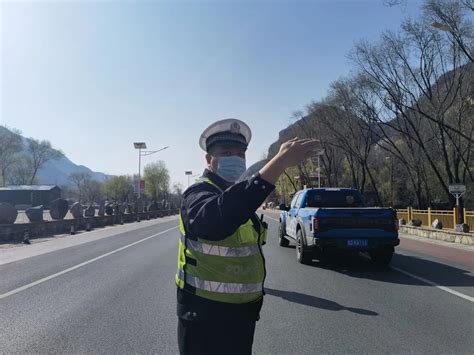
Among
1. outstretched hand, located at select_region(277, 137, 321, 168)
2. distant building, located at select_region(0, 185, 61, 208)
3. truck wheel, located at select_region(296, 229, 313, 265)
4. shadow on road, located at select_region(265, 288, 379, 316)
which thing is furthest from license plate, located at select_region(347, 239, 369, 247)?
distant building, located at select_region(0, 185, 61, 208)

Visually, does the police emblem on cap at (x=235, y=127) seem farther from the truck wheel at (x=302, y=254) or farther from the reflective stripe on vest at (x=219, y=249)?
the truck wheel at (x=302, y=254)

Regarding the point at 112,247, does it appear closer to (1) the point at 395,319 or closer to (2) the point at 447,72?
(1) the point at 395,319

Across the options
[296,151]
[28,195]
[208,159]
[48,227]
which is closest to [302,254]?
[208,159]

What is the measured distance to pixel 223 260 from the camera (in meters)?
2.38

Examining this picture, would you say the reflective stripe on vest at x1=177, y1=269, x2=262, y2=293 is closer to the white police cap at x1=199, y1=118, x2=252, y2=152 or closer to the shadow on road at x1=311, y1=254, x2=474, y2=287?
the white police cap at x1=199, y1=118, x2=252, y2=152

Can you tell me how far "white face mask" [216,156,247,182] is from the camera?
2.64 metres

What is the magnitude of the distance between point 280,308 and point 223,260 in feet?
16.0

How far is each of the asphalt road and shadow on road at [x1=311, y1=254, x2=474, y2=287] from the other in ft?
0.07

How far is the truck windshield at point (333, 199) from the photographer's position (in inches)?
524

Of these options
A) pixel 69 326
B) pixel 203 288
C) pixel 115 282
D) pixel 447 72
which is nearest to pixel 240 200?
pixel 203 288

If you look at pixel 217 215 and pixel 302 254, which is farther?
pixel 302 254

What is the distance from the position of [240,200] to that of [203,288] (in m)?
0.55

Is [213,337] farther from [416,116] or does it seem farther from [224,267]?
[416,116]

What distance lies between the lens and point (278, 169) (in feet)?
7.34
